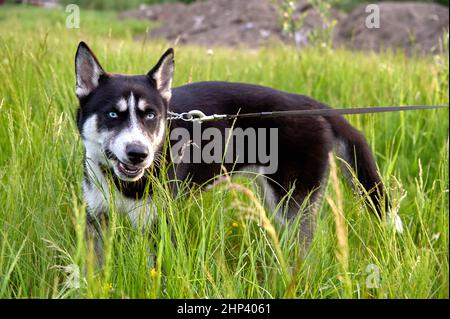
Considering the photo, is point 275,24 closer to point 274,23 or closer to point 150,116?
point 274,23

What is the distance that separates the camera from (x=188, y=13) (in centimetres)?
1767

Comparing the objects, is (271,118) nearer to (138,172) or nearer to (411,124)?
(138,172)

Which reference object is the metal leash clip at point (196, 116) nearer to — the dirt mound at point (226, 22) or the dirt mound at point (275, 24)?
the dirt mound at point (275, 24)

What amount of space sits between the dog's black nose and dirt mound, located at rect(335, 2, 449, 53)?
1031 centimetres

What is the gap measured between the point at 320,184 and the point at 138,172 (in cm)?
111

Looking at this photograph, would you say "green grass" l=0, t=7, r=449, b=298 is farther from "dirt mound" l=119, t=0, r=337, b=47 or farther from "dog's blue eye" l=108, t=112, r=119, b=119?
"dirt mound" l=119, t=0, r=337, b=47

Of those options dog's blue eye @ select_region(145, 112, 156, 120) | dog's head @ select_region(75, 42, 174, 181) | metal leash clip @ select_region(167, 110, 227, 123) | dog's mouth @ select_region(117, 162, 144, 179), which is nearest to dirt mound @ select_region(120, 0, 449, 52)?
metal leash clip @ select_region(167, 110, 227, 123)

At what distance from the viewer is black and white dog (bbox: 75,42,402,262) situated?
2703 millimetres

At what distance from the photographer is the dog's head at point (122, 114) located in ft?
8.64

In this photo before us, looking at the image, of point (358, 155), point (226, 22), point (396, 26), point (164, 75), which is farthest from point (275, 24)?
point (164, 75)

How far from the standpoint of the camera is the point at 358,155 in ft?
10.5

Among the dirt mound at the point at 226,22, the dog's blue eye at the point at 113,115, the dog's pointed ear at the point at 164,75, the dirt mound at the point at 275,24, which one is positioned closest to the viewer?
the dog's blue eye at the point at 113,115

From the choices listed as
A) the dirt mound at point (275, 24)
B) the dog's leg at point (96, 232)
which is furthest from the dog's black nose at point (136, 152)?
the dirt mound at point (275, 24)
